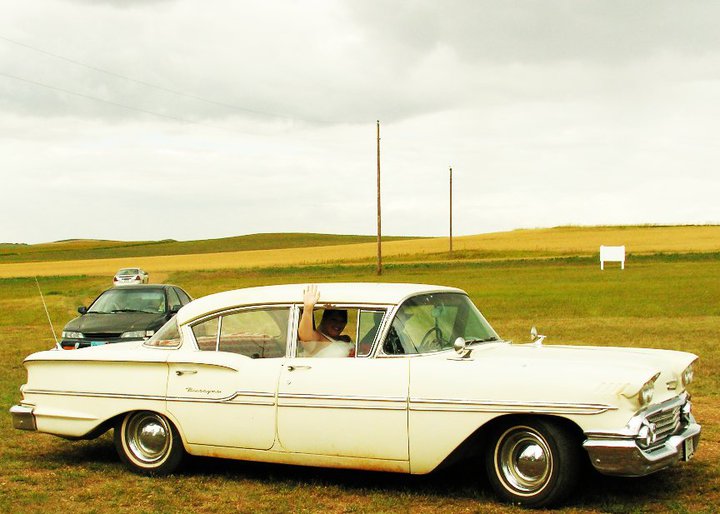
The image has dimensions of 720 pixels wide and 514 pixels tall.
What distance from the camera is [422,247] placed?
249 ft

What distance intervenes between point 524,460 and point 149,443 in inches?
119

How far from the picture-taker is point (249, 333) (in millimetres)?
7012

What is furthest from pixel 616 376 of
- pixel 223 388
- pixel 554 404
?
pixel 223 388

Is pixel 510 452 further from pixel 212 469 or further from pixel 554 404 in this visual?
pixel 212 469

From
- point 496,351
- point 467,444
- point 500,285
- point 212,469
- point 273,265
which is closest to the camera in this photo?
point 467,444

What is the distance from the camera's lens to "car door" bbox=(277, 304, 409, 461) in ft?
20.3

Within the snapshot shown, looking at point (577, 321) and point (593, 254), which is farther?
point (593, 254)

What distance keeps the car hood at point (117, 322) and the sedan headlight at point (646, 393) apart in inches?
423

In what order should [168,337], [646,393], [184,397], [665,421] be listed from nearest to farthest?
[646,393] < [665,421] < [184,397] < [168,337]

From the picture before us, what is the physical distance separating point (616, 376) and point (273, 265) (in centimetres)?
5944

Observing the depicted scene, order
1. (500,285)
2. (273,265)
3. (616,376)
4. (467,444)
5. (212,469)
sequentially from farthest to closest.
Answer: (273,265), (500,285), (212,469), (467,444), (616,376)

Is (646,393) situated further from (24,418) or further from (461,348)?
(24,418)

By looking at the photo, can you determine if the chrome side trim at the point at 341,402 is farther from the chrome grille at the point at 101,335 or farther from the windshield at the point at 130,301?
the windshield at the point at 130,301

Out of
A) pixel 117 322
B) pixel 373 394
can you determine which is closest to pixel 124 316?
pixel 117 322
